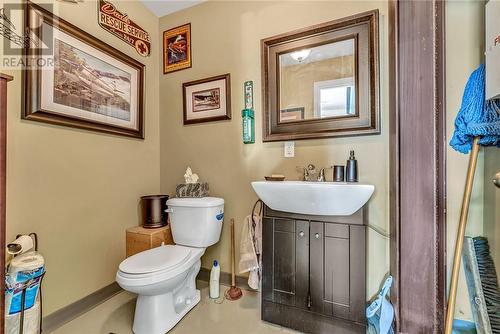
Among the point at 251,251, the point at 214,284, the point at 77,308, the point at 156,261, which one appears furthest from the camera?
the point at 214,284

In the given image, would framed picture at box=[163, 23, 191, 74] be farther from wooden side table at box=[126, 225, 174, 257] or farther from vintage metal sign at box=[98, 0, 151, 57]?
wooden side table at box=[126, 225, 174, 257]

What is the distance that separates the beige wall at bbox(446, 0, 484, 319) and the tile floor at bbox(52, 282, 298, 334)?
1.12 meters

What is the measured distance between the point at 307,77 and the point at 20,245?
78.7 inches

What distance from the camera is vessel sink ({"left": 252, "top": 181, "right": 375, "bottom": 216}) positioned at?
1.10m

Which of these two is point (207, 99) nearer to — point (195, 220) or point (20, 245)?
point (195, 220)

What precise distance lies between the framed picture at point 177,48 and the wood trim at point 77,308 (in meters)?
1.95

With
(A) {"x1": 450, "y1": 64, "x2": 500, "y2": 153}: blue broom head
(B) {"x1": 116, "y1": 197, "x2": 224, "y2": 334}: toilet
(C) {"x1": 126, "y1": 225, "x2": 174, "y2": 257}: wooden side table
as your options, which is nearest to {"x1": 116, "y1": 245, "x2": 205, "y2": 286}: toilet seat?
(B) {"x1": 116, "y1": 197, "x2": 224, "y2": 334}: toilet

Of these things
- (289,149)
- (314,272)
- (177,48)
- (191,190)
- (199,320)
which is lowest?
(199,320)

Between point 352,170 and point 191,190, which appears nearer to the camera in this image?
point 352,170

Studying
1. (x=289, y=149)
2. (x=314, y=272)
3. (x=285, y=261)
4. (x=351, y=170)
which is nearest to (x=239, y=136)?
(x=289, y=149)

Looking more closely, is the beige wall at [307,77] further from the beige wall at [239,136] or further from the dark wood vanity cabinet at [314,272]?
the dark wood vanity cabinet at [314,272]

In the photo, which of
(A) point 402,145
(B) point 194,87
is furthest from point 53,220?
(A) point 402,145

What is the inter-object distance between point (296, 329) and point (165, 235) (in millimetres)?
1177

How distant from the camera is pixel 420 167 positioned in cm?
115
